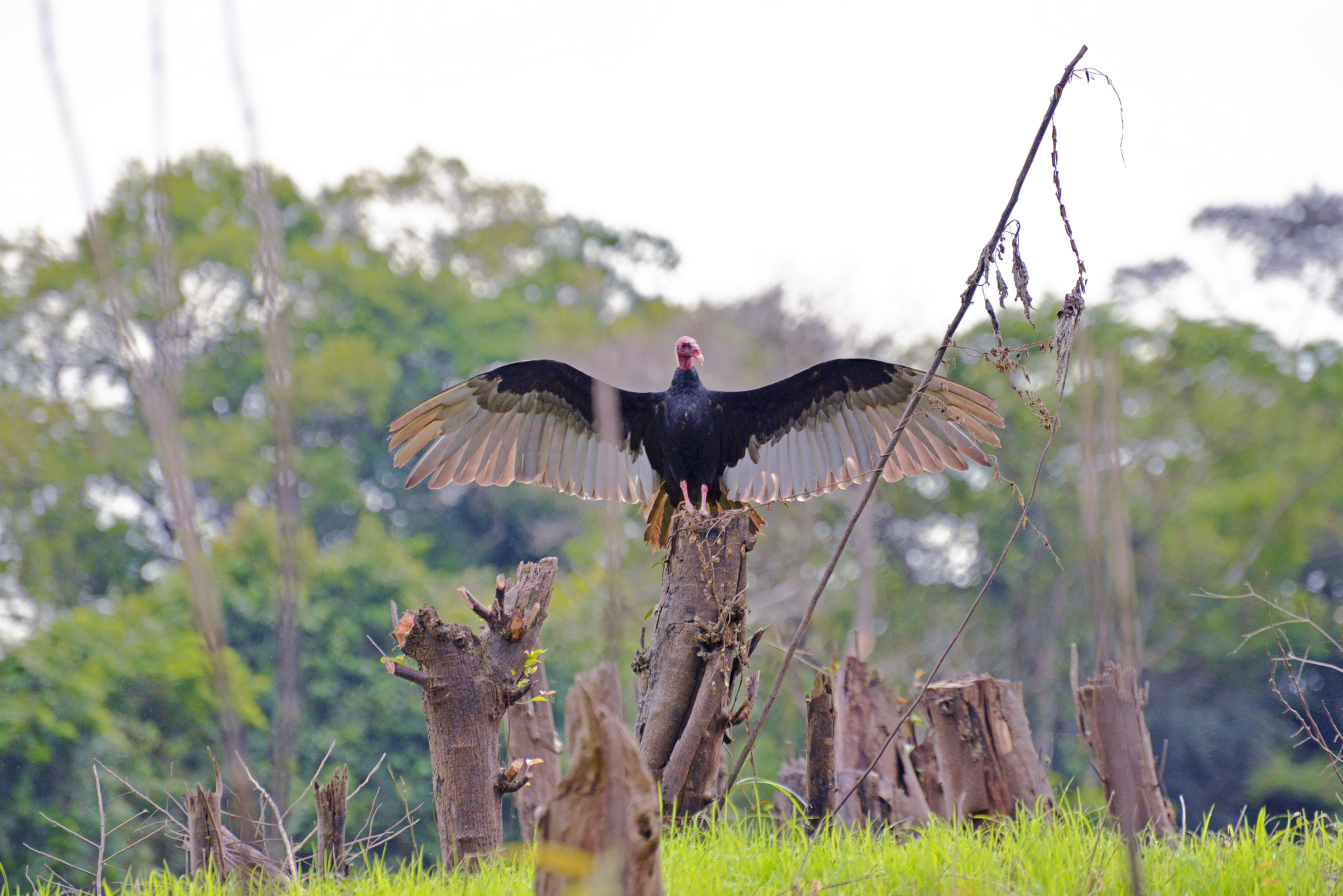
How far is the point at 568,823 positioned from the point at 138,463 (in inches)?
535

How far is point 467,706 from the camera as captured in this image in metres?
2.41

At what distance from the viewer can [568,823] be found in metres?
1.36

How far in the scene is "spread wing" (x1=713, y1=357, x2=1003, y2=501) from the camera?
393 cm

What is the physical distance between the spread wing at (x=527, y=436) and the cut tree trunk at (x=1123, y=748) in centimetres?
178

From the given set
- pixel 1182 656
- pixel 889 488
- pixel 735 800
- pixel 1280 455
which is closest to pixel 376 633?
pixel 735 800

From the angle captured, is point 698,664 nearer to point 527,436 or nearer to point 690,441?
point 690,441

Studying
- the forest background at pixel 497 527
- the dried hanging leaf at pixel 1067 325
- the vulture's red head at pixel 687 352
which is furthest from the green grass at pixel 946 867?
the forest background at pixel 497 527

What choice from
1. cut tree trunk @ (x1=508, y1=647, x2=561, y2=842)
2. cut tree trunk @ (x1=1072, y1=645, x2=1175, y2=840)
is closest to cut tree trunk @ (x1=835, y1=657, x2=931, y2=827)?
cut tree trunk @ (x1=1072, y1=645, x2=1175, y2=840)

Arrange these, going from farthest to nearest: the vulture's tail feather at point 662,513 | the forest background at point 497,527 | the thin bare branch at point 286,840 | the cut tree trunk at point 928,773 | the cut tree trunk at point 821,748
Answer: the forest background at point 497,527 < the vulture's tail feather at point 662,513 < the cut tree trunk at point 928,773 < the cut tree trunk at point 821,748 < the thin bare branch at point 286,840

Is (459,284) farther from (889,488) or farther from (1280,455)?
(1280,455)

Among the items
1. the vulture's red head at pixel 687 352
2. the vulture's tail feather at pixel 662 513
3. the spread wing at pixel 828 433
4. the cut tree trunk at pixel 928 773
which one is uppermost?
the vulture's red head at pixel 687 352

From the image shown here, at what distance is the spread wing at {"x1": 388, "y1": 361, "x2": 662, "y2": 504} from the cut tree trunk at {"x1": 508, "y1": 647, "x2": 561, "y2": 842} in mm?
803

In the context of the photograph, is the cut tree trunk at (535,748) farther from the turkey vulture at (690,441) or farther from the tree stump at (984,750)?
the tree stump at (984,750)

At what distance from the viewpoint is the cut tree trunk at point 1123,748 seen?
1.12 metres
